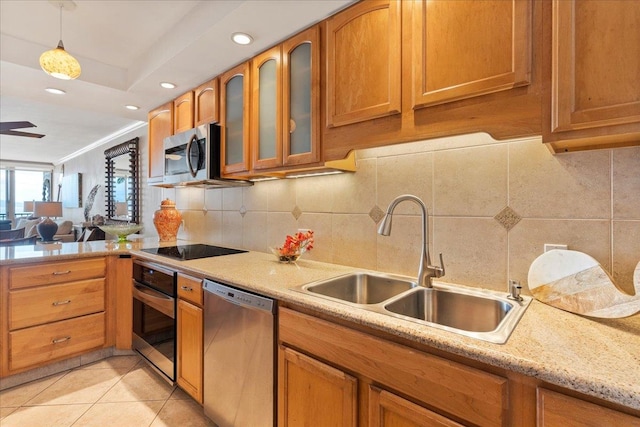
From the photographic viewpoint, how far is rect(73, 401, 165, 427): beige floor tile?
1.66 m

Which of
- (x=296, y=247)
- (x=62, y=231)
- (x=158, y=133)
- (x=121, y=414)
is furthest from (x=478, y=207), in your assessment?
(x=62, y=231)

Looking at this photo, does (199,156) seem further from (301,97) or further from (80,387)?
(80,387)

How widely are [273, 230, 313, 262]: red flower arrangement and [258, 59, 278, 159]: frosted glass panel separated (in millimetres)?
498

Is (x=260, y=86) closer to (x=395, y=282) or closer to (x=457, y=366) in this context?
(x=395, y=282)

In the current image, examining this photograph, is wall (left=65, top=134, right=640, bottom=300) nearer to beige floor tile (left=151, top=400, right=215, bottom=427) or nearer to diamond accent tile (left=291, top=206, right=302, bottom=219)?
diamond accent tile (left=291, top=206, right=302, bottom=219)

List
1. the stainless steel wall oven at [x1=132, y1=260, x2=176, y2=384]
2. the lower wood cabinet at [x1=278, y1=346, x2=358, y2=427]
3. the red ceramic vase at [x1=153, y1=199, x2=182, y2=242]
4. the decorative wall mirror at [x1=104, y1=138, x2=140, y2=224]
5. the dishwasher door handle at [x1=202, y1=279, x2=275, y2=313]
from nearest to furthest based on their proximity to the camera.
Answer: the lower wood cabinet at [x1=278, y1=346, x2=358, y2=427] < the dishwasher door handle at [x1=202, y1=279, x2=275, y2=313] < the stainless steel wall oven at [x1=132, y1=260, x2=176, y2=384] < the red ceramic vase at [x1=153, y1=199, x2=182, y2=242] < the decorative wall mirror at [x1=104, y1=138, x2=140, y2=224]

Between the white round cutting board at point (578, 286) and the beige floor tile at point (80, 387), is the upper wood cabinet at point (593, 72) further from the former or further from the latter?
the beige floor tile at point (80, 387)

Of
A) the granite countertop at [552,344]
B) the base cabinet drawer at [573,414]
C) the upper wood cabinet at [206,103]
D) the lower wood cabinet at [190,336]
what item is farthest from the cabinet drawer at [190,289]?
the base cabinet drawer at [573,414]

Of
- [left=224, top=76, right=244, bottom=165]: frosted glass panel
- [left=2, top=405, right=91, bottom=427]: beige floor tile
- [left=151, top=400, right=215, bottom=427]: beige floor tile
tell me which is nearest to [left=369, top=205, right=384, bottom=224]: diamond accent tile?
[left=224, top=76, right=244, bottom=165]: frosted glass panel

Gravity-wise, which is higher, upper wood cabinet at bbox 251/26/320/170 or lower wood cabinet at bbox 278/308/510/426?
upper wood cabinet at bbox 251/26/320/170

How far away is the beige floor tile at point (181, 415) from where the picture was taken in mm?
1666

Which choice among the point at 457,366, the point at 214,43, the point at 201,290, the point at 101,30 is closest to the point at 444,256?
the point at 457,366

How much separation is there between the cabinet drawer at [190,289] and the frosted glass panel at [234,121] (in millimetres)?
787

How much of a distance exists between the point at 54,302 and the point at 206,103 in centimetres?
173
